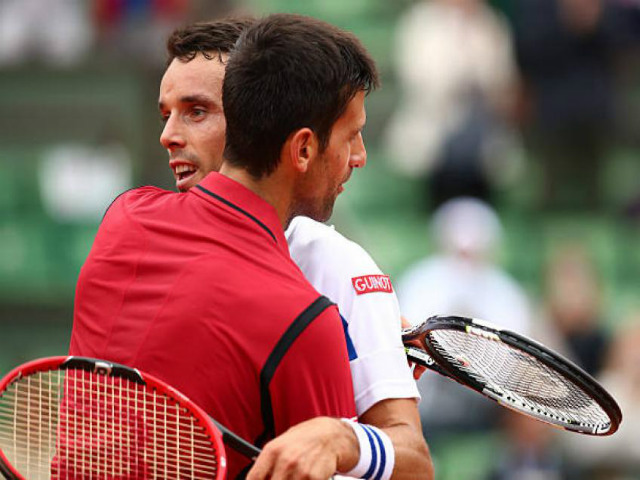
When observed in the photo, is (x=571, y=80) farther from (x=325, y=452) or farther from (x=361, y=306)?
(x=325, y=452)

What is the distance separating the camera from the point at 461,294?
8281 mm

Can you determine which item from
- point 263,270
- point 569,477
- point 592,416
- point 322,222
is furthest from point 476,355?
point 569,477

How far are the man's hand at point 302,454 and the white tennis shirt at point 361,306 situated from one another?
330mm

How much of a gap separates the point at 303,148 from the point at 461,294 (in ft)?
17.7

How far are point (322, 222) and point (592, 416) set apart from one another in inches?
33.3

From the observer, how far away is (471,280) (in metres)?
8.42

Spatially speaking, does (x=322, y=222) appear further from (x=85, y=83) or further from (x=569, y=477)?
(x=85, y=83)

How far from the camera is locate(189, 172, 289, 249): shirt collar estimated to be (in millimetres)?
2943

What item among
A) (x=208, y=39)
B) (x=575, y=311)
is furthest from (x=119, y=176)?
(x=208, y=39)

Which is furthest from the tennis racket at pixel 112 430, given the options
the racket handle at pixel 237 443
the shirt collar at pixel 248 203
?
the shirt collar at pixel 248 203

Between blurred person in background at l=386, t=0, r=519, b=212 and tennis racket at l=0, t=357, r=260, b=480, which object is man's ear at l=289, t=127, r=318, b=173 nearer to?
tennis racket at l=0, t=357, r=260, b=480

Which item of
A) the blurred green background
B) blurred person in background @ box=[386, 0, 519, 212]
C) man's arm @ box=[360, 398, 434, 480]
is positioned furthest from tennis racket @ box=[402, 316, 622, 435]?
blurred person in background @ box=[386, 0, 519, 212]

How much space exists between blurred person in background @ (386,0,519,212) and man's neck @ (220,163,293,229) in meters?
Answer: 6.22

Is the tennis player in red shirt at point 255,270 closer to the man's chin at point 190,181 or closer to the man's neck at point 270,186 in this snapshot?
the man's neck at point 270,186
